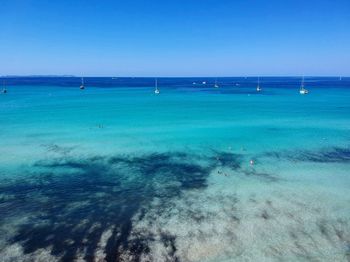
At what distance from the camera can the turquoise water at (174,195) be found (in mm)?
13383

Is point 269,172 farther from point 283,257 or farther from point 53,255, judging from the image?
point 53,255

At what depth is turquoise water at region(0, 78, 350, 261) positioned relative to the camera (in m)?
13.4

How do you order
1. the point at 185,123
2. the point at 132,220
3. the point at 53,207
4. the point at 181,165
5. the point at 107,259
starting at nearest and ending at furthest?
1. the point at 107,259
2. the point at 132,220
3. the point at 53,207
4. the point at 181,165
5. the point at 185,123

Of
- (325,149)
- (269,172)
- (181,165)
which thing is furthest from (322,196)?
(325,149)

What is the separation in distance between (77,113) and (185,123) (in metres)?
21.1

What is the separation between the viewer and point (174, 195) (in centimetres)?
1888

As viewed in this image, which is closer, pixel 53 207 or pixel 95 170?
pixel 53 207

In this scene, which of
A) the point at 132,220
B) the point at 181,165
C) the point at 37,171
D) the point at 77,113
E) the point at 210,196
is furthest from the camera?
the point at 77,113

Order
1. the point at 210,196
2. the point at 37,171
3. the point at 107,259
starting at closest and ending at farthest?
the point at 107,259, the point at 210,196, the point at 37,171

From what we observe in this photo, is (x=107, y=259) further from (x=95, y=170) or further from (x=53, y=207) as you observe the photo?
(x=95, y=170)

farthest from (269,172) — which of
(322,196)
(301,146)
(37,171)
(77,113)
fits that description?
(77,113)

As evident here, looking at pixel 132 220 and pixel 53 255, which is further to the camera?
pixel 132 220

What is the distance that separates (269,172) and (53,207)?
1464 cm

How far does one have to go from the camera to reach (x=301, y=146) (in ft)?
101
